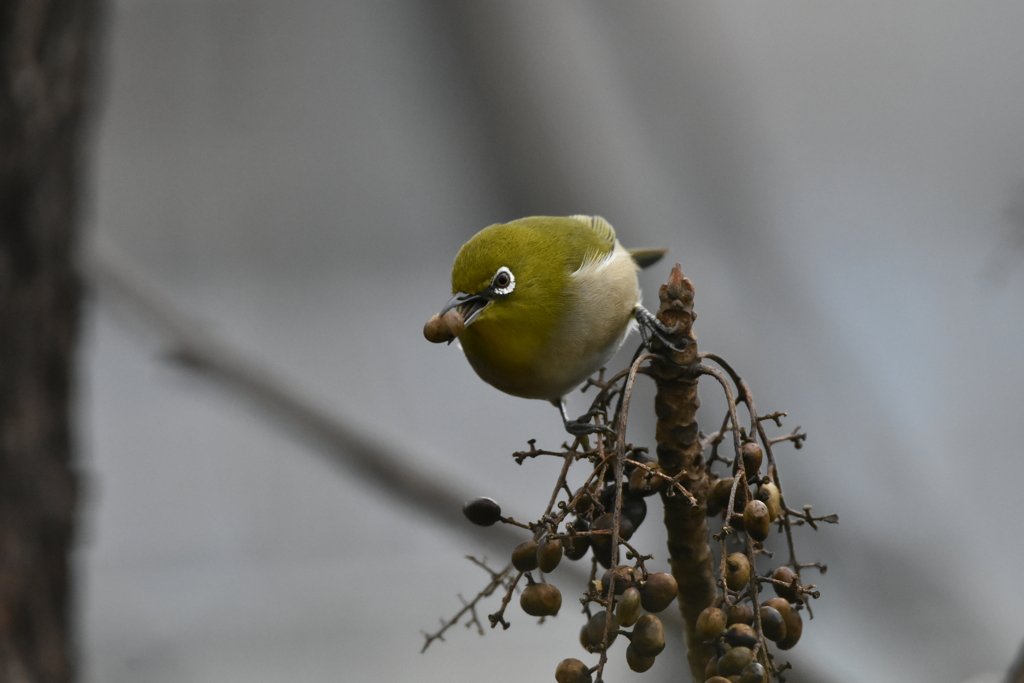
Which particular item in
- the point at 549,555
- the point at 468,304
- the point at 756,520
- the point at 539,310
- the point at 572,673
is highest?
the point at 539,310

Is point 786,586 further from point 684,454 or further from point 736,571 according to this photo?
point 684,454

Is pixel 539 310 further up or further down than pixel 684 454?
further up

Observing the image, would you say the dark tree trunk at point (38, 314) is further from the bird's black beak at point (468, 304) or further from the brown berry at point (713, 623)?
the brown berry at point (713, 623)

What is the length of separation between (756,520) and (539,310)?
915 mm

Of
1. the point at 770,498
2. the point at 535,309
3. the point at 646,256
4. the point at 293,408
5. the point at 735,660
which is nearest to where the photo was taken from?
the point at 735,660

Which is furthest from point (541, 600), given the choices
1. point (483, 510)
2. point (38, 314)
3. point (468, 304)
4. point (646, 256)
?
point (38, 314)

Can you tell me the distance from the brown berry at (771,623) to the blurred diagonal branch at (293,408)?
1.19 metres

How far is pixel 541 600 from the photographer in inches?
43.6

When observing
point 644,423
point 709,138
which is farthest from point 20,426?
point 709,138

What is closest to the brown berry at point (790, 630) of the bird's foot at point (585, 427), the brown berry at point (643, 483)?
the brown berry at point (643, 483)

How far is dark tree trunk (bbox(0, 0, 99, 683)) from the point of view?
2.57m

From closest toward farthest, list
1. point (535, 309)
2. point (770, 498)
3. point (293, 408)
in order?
1. point (770, 498)
2. point (535, 309)
3. point (293, 408)

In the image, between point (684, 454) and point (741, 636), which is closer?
point (741, 636)

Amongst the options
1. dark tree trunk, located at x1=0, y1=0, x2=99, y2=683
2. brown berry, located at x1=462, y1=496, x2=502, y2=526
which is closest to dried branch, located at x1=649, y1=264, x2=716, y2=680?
brown berry, located at x1=462, y1=496, x2=502, y2=526
